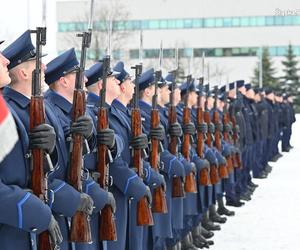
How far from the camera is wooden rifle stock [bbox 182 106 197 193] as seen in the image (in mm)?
6203

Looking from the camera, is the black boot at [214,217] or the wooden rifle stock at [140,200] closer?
the wooden rifle stock at [140,200]

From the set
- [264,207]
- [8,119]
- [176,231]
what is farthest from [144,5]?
[8,119]

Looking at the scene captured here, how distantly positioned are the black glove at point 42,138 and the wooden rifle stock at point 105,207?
3.01 feet

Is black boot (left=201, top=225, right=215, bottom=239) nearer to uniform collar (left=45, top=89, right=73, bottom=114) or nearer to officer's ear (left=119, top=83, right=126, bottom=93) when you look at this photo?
officer's ear (left=119, top=83, right=126, bottom=93)

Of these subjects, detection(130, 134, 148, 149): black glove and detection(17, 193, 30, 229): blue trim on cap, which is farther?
detection(130, 134, 148, 149): black glove

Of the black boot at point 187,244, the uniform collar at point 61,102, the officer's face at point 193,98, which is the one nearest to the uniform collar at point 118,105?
the uniform collar at point 61,102

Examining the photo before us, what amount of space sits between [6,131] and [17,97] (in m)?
0.44

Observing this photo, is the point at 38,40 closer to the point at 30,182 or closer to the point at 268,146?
the point at 30,182

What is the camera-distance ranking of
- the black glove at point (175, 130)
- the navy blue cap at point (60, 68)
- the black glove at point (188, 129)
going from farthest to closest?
the black glove at point (188, 129) < the black glove at point (175, 130) < the navy blue cap at point (60, 68)

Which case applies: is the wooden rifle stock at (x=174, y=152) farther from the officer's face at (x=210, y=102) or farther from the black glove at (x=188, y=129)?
the officer's face at (x=210, y=102)

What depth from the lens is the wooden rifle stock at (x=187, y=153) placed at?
20.4 ft

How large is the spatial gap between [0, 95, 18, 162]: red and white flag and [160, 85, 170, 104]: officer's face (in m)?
3.40

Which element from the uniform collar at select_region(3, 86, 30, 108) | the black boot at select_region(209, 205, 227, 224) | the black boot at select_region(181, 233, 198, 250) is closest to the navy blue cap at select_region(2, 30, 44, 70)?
the uniform collar at select_region(3, 86, 30, 108)

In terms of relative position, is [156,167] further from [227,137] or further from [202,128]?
[227,137]
